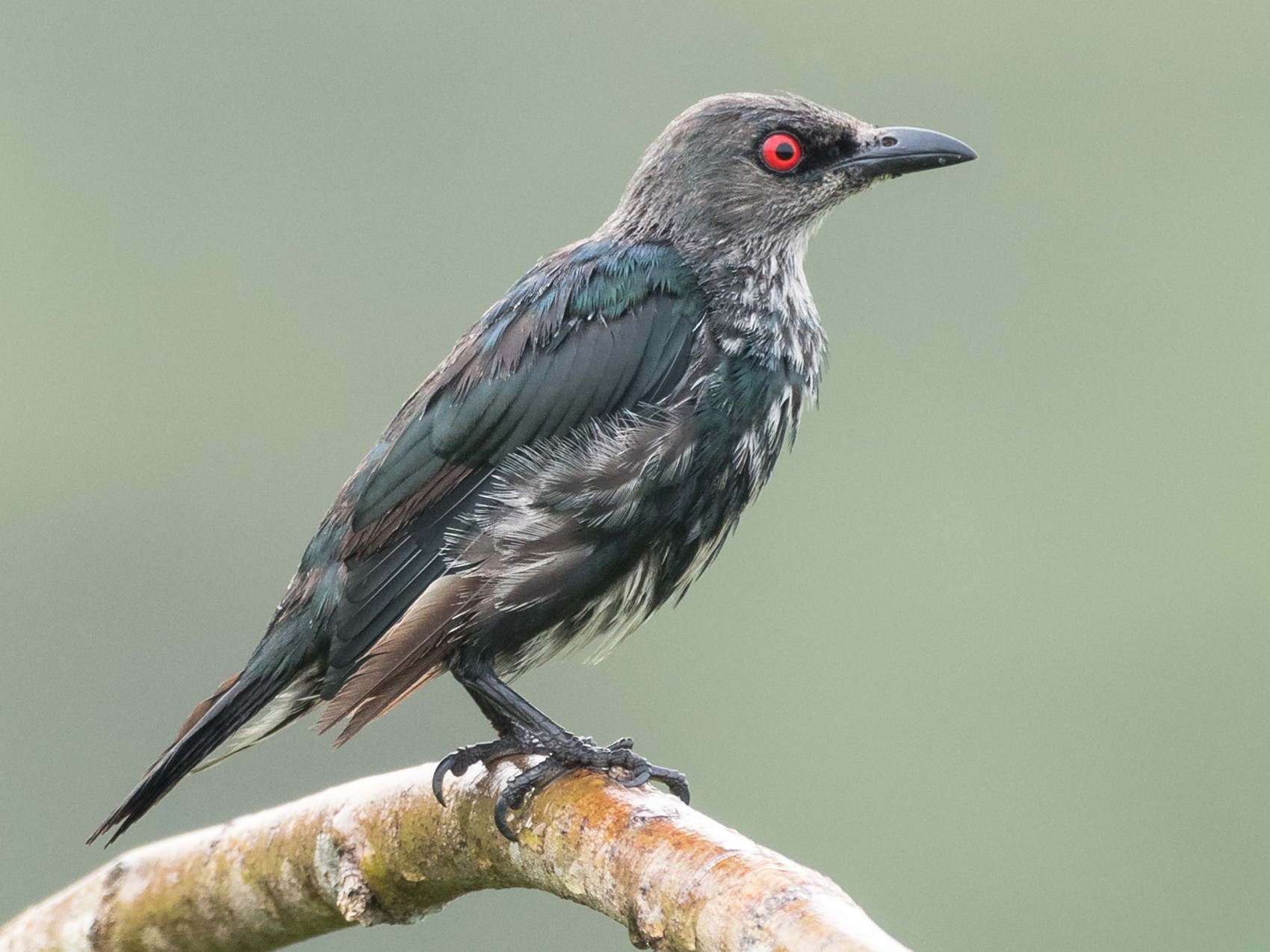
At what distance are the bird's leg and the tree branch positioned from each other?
49 millimetres

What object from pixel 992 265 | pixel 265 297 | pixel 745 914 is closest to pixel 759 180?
pixel 745 914

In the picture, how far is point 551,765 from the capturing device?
458 cm

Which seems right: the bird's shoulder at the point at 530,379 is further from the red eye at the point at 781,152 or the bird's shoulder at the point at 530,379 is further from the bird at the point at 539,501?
the red eye at the point at 781,152

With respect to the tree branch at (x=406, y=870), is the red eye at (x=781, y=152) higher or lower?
higher

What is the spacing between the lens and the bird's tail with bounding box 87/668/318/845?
5.07 metres

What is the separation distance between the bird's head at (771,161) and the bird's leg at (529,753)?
1506mm

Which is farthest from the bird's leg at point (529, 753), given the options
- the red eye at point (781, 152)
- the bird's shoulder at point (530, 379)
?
the red eye at point (781, 152)

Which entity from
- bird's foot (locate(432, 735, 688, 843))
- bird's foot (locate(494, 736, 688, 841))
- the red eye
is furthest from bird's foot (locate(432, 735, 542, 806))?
the red eye

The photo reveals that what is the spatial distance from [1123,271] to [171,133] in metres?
12.4

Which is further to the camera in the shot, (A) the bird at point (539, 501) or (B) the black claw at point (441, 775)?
(A) the bird at point (539, 501)

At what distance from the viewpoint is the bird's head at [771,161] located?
18.9 ft

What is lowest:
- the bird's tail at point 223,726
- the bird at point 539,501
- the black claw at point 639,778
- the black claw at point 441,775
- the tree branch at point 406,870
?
the tree branch at point 406,870

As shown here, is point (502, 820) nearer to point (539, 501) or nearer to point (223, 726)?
point (539, 501)

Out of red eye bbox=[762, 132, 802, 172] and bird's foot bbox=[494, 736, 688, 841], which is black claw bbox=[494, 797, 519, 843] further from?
red eye bbox=[762, 132, 802, 172]
